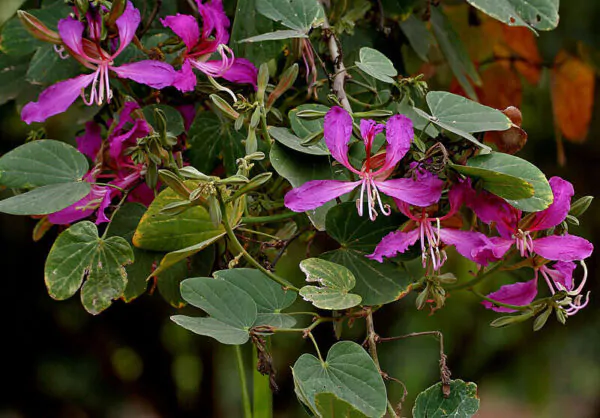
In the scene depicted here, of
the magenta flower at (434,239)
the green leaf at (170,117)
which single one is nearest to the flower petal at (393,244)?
the magenta flower at (434,239)

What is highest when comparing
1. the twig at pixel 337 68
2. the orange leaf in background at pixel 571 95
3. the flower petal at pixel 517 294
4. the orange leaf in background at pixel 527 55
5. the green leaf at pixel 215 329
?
the twig at pixel 337 68

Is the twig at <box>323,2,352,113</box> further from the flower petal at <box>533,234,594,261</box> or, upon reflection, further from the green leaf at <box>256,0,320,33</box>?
the flower petal at <box>533,234,594,261</box>

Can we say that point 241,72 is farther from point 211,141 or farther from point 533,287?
point 533,287

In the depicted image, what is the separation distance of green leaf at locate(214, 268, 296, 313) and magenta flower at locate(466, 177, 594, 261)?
14 centimetres

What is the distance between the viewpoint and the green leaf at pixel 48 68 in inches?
24.9

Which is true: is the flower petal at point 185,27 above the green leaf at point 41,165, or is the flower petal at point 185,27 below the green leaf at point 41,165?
above

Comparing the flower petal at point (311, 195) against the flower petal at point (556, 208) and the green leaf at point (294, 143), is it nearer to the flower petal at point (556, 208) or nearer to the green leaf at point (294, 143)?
the green leaf at point (294, 143)

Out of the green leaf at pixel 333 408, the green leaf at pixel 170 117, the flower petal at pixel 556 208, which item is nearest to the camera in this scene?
the green leaf at pixel 333 408

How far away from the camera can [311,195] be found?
0.45 metres

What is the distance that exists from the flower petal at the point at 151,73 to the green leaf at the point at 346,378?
0.75 ft

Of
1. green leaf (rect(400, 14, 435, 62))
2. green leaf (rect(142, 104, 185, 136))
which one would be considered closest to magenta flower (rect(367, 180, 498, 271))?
green leaf (rect(142, 104, 185, 136))

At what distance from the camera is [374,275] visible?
48 centimetres

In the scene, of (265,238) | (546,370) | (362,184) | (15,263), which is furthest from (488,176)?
(546,370)

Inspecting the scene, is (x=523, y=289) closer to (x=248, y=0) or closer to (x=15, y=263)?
(x=248, y=0)
